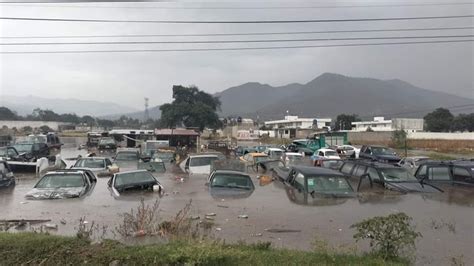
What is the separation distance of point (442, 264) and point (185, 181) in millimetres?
16541

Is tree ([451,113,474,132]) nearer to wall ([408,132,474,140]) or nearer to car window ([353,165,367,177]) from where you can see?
wall ([408,132,474,140])

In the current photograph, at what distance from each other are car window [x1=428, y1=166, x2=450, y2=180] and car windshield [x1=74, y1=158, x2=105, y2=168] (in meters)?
17.8

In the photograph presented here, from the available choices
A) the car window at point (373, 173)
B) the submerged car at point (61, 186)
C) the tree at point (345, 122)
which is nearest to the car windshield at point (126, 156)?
the submerged car at point (61, 186)

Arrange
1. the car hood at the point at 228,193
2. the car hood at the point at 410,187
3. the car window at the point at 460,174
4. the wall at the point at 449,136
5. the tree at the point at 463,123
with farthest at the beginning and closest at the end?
the tree at the point at 463,123, the wall at the point at 449,136, the car window at the point at 460,174, the car hood at the point at 410,187, the car hood at the point at 228,193

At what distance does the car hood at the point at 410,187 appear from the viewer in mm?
17953

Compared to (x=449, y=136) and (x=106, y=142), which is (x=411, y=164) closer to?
(x=106, y=142)

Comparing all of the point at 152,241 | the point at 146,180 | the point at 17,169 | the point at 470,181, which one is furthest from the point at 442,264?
the point at 17,169

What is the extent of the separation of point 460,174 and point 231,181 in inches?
345

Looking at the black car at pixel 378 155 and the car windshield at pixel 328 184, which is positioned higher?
the car windshield at pixel 328 184

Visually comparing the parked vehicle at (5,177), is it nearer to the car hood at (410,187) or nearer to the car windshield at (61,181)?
the car windshield at (61,181)

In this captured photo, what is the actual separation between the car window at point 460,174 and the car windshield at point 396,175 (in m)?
1.66

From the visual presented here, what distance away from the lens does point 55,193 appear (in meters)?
17.1

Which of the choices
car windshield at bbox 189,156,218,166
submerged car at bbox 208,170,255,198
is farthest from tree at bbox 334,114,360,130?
submerged car at bbox 208,170,255,198

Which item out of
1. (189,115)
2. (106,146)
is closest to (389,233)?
(106,146)
